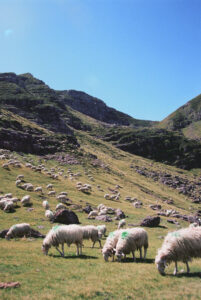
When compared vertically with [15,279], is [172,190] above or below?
below

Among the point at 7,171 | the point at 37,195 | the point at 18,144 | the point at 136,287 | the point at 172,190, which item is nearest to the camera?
the point at 136,287

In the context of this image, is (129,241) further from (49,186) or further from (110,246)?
(49,186)

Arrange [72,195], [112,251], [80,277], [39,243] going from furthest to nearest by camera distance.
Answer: [72,195]
[39,243]
[112,251]
[80,277]

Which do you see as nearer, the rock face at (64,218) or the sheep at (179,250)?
the sheep at (179,250)

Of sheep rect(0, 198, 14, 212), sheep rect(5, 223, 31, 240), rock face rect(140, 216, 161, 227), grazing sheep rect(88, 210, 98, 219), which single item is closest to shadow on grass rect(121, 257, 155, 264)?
sheep rect(5, 223, 31, 240)

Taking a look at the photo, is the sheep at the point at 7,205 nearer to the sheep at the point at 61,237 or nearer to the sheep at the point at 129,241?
the sheep at the point at 61,237

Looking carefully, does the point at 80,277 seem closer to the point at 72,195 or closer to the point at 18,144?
the point at 72,195

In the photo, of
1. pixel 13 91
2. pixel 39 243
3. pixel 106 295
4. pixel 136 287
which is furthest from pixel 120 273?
pixel 13 91

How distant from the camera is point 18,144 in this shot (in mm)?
89188

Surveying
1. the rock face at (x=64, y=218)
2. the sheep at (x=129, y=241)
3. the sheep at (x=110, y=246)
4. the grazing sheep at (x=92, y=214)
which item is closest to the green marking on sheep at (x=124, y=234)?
the sheep at (x=129, y=241)

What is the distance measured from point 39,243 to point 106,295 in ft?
39.7

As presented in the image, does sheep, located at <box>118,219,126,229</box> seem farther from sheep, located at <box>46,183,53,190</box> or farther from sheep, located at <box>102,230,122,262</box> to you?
sheep, located at <box>46,183,53,190</box>

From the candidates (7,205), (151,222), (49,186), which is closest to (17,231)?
(7,205)

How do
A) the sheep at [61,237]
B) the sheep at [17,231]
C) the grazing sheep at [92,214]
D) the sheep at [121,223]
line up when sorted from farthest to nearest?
the grazing sheep at [92,214] < the sheep at [121,223] < the sheep at [17,231] < the sheep at [61,237]
